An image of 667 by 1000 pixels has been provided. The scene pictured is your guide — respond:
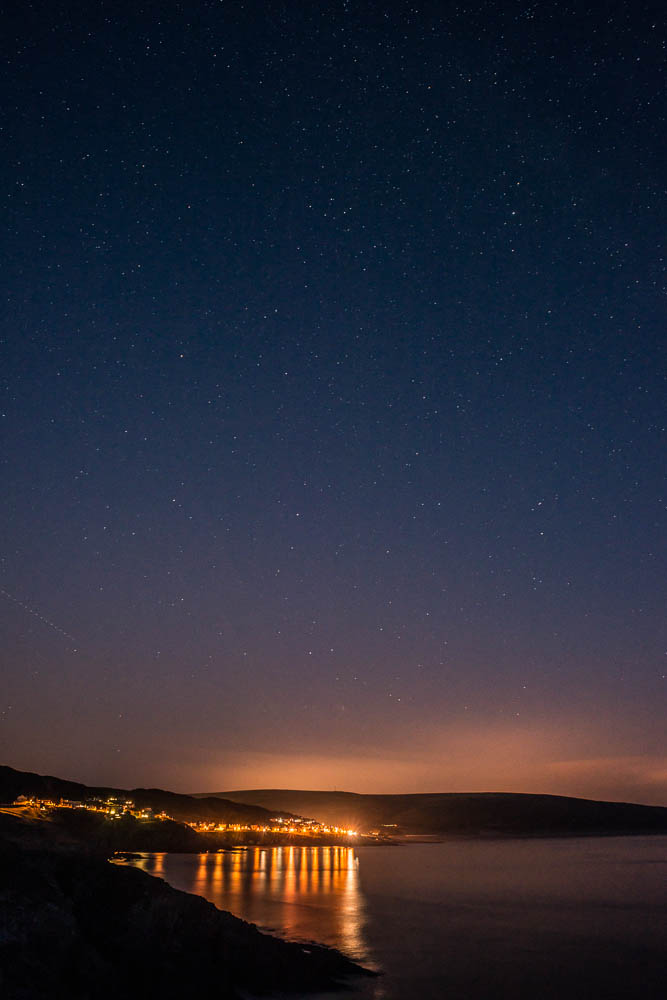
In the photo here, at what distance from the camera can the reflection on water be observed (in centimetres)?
3812

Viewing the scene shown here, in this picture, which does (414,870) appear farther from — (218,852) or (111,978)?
(111,978)

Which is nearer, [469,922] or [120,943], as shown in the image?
[120,943]

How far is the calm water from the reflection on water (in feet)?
0.39

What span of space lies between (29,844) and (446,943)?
1910 cm

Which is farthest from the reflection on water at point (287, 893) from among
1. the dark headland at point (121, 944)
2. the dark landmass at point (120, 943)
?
the dark landmass at point (120, 943)

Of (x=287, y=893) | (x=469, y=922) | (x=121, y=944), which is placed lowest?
(x=287, y=893)

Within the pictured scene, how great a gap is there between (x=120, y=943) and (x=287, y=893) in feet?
128

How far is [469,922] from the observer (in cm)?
4397

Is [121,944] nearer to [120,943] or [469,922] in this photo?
[120,943]

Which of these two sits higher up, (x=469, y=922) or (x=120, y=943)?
(x=120, y=943)

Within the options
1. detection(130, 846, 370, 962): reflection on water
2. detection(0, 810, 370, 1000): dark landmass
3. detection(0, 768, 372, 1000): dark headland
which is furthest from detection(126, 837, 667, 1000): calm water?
detection(0, 810, 370, 1000): dark landmass

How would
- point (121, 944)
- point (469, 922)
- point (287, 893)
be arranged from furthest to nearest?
point (287, 893), point (469, 922), point (121, 944)

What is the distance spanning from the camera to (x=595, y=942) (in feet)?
122

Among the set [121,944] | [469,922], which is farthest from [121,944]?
[469,922]
